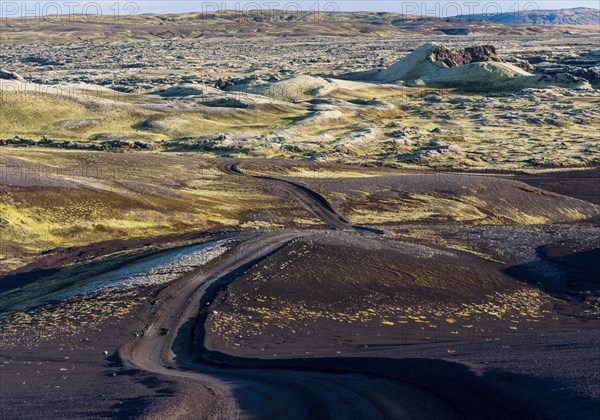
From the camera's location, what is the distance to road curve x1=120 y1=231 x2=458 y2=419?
915 inches

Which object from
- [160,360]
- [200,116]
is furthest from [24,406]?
[200,116]

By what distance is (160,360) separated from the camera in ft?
99.4

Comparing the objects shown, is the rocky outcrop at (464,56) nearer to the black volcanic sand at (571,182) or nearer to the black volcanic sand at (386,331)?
the black volcanic sand at (571,182)

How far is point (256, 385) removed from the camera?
1030 inches

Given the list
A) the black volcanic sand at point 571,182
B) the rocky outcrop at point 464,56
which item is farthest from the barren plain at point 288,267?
the rocky outcrop at point 464,56

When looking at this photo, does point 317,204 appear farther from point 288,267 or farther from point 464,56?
point 464,56

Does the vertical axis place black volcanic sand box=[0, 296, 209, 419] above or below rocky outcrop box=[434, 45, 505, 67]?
below

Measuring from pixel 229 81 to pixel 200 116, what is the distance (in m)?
42.0

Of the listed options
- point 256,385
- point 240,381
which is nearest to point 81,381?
point 240,381

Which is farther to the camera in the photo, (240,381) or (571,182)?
(571,182)

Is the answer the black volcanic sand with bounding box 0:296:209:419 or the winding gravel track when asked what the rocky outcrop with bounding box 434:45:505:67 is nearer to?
the winding gravel track

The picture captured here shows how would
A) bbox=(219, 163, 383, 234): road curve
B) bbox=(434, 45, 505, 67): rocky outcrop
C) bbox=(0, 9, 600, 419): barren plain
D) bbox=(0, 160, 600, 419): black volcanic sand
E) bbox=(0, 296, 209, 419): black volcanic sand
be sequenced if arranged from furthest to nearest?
bbox=(434, 45, 505, 67): rocky outcrop < bbox=(219, 163, 383, 234): road curve < bbox=(0, 9, 600, 419): barren plain < bbox=(0, 160, 600, 419): black volcanic sand < bbox=(0, 296, 209, 419): black volcanic sand

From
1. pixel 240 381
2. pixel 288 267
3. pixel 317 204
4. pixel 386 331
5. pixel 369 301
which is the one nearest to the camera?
pixel 240 381

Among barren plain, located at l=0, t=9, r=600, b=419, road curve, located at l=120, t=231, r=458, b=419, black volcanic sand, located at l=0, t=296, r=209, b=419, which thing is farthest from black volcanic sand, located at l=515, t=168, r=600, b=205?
black volcanic sand, located at l=0, t=296, r=209, b=419
